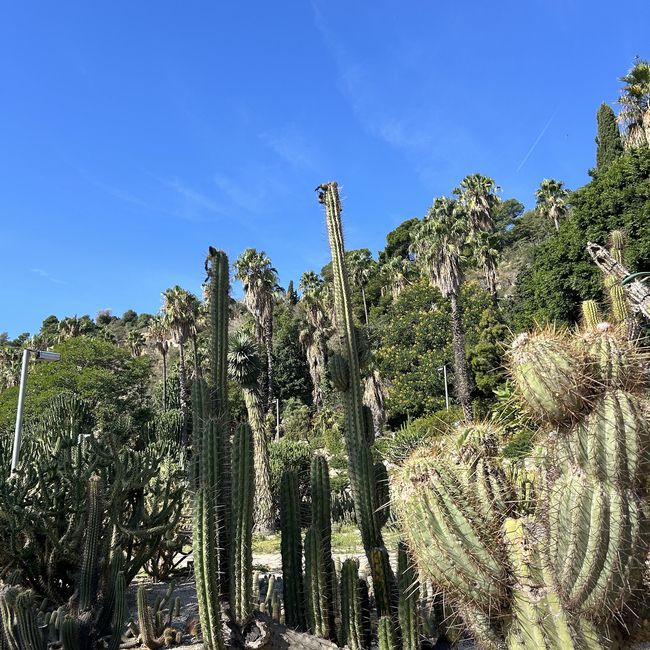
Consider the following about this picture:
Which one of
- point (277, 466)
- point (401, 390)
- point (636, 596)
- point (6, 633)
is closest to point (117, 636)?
point (6, 633)

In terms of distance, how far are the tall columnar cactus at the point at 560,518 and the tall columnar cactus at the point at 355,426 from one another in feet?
7.70

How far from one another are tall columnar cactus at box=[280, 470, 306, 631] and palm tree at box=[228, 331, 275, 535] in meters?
12.1

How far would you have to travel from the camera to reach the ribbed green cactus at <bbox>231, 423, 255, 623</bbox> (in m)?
5.15

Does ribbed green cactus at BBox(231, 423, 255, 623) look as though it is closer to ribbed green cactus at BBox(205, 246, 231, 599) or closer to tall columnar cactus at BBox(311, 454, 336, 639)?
ribbed green cactus at BBox(205, 246, 231, 599)

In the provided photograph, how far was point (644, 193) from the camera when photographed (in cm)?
2050

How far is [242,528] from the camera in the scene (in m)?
5.21

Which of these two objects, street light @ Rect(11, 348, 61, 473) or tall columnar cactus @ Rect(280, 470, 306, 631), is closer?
tall columnar cactus @ Rect(280, 470, 306, 631)

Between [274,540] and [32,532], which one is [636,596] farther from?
[274,540]

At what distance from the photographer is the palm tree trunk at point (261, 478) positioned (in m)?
17.6

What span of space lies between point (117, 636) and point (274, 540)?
1144cm

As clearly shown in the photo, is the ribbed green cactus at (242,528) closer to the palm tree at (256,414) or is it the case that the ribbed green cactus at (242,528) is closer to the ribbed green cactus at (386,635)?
the ribbed green cactus at (386,635)

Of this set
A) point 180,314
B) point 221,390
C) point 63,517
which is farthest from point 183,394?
point 221,390

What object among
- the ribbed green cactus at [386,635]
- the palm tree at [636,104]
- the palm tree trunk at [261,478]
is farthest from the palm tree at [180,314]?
the ribbed green cactus at [386,635]

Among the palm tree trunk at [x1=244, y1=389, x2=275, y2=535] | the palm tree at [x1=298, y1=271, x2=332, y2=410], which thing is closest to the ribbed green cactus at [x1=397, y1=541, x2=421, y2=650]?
the palm tree trunk at [x1=244, y1=389, x2=275, y2=535]
